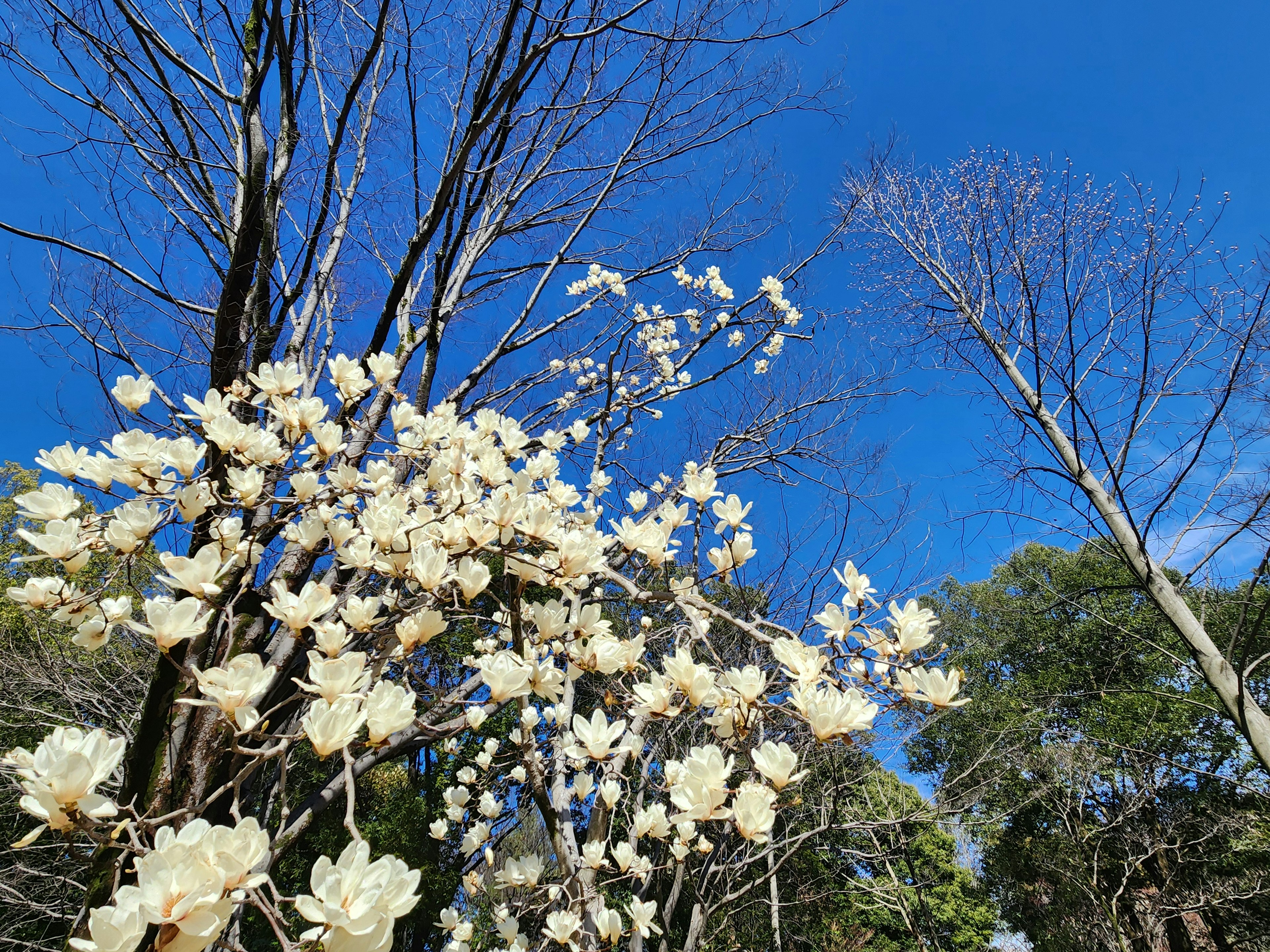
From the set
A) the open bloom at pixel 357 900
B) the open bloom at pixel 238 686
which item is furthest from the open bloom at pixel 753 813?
the open bloom at pixel 238 686

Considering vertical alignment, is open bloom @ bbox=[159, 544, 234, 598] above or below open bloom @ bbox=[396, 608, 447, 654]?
above

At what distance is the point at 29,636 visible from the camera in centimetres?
599

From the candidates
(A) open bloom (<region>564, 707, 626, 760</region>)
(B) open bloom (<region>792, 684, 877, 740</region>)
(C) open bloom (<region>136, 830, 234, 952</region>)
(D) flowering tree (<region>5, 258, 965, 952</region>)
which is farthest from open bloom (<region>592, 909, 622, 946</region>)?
(C) open bloom (<region>136, 830, 234, 952</region>)

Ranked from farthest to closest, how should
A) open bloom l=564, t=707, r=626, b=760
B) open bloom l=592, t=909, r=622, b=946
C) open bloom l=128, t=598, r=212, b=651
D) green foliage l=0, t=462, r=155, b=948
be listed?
green foliage l=0, t=462, r=155, b=948
open bloom l=592, t=909, r=622, b=946
open bloom l=564, t=707, r=626, b=760
open bloom l=128, t=598, r=212, b=651

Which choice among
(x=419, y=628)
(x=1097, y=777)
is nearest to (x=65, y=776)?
(x=419, y=628)

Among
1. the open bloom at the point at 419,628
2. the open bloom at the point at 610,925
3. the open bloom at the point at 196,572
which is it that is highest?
the open bloom at the point at 196,572

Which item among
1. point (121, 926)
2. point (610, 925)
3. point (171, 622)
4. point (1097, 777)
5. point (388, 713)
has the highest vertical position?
point (1097, 777)

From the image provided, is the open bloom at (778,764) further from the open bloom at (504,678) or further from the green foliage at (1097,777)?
the green foliage at (1097,777)

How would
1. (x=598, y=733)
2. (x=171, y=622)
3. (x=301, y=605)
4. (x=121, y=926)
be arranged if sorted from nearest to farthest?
(x=121, y=926) < (x=171, y=622) < (x=301, y=605) < (x=598, y=733)

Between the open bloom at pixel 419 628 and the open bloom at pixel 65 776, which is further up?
the open bloom at pixel 419 628

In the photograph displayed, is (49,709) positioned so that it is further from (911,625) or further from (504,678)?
(911,625)

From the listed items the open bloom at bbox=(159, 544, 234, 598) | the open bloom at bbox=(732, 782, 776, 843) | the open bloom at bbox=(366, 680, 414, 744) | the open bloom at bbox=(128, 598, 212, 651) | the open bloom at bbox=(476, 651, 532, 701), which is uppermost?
the open bloom at bbox=(159, 544, 234, 598)

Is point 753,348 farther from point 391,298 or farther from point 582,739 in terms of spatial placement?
point 582,739

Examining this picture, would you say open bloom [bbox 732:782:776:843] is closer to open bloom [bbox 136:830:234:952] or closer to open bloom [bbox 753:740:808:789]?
open bloom [bbox 753:740:808:789]
